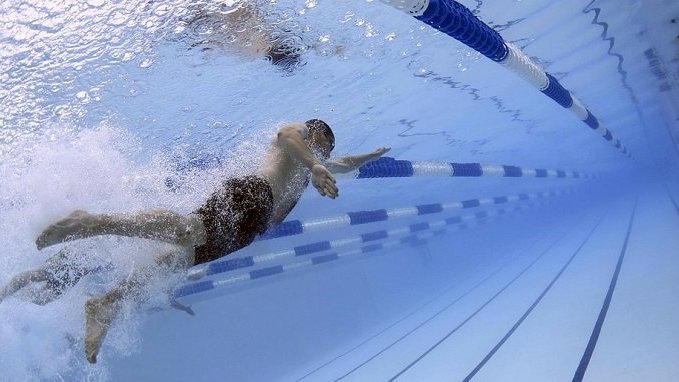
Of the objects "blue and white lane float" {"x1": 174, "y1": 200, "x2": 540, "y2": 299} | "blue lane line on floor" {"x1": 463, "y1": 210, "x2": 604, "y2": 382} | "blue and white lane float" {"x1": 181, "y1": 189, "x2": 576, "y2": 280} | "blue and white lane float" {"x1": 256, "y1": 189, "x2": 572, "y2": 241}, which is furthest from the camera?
"blue and white lane float" {"x1": 174, "y1": 200, "x2": 540, "y2": 299}

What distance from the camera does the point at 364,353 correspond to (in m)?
8.83

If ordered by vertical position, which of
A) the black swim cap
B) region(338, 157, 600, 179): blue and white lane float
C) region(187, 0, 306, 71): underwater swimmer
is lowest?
region(338, 157, 600, 179): blue and white lane float

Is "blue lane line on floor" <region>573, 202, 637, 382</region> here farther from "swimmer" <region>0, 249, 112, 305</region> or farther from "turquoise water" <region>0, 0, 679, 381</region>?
"swimmer" <region>0, 249, 112, 305</region>

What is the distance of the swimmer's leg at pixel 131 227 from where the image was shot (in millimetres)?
2920

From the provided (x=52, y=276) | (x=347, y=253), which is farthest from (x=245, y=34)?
(x=347, y=253)

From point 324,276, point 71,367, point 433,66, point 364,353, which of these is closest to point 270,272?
point 324,276

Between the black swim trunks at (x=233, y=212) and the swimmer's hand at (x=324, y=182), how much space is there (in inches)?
19.8

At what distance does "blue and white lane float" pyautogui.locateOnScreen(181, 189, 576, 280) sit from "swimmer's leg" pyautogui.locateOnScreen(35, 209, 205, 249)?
13.3 feet

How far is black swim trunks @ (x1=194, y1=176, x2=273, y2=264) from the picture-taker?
3467 millimetres

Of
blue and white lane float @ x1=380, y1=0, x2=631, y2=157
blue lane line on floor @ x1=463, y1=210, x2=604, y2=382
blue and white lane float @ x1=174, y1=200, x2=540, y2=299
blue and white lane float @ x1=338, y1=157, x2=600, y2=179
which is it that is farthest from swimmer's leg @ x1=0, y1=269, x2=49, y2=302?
blue and white lane float @ x1=174, y1=200, x2=540, y2=299

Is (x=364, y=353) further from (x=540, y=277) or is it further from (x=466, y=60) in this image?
(x=466, y=60)

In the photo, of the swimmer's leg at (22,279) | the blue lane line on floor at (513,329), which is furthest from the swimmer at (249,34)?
the blue lane line on floor at (513,329)

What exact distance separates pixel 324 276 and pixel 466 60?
20.5 feet

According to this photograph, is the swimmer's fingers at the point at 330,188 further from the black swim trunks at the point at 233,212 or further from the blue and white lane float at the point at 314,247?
the blue and white lane float at the point at 314,247
